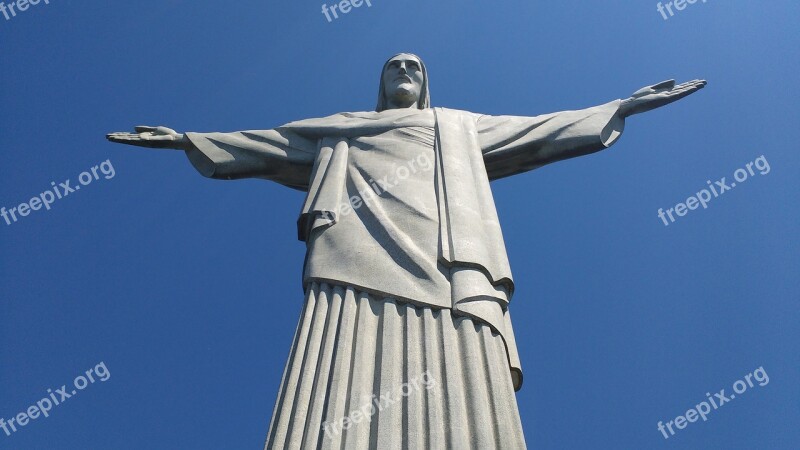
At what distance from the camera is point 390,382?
1047cm

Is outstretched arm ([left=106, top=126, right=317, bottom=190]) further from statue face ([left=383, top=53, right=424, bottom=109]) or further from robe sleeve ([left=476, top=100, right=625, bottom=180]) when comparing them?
robe sleeve ([left=476, top=100, right=625, bottom=180])

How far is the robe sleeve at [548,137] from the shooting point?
14.1 m

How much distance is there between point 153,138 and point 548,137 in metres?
5.31

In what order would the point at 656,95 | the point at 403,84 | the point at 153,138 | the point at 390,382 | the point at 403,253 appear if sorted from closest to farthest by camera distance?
the point at 390,382 < the point at 403,253 < the point at 656,95 < the point at 153,138 < the point at 403,84

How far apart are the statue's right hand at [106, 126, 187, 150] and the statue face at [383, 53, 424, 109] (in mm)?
2943

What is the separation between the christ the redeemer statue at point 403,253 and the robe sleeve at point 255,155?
19mm

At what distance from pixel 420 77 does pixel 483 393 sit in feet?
20.5

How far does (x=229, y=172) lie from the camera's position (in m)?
14.6

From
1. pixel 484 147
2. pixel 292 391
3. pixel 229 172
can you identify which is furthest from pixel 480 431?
pixel 229 172

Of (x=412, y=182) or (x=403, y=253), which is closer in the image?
(x=403, y=253)

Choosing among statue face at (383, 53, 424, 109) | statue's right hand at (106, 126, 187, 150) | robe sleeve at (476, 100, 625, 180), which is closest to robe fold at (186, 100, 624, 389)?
robe sleeve at (476, 100, 625, 180)

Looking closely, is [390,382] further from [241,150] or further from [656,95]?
[656,95]

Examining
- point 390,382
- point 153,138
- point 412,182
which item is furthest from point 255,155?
point 390,382

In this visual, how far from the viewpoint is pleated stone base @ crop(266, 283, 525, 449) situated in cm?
999
